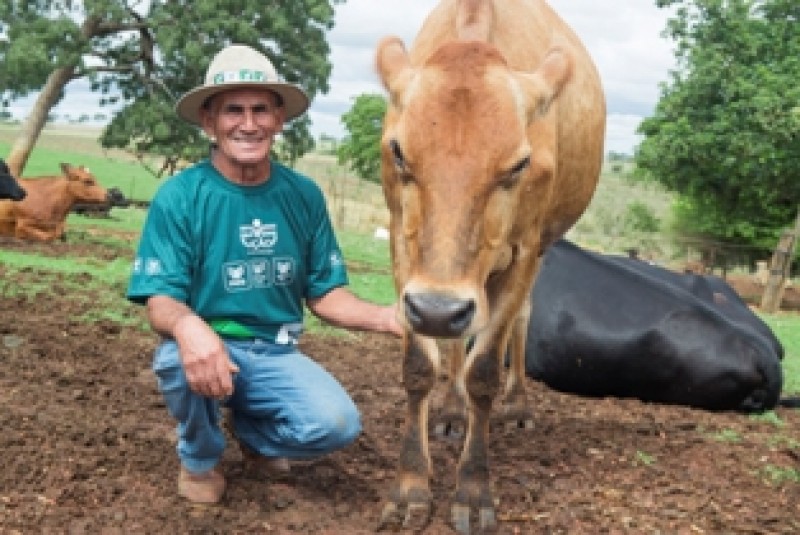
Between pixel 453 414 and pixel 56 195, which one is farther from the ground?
pixel 56 195

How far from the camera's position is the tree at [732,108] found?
835 inches

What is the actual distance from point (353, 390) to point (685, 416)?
1961 millimetres

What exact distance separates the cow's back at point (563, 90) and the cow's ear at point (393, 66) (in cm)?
39

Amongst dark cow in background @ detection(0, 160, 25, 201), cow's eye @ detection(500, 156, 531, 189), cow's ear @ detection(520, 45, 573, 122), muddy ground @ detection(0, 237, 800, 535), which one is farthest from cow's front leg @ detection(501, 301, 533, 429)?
dark cow in background @ detection(0, 160, 25, 201)

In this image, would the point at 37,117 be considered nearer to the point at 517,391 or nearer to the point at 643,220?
the point at 517,391

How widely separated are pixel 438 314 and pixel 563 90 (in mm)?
1859

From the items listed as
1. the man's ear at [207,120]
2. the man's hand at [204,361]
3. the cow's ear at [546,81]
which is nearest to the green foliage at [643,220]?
the cow's ear at [546,81]

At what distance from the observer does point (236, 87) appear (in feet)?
11.9

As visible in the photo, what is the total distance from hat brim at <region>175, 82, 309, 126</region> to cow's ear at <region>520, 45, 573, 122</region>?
88cm

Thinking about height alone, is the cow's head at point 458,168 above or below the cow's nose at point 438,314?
above

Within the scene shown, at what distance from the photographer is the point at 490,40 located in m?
3.98

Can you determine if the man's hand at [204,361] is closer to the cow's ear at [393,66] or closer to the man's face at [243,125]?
the man's face at [243,125]

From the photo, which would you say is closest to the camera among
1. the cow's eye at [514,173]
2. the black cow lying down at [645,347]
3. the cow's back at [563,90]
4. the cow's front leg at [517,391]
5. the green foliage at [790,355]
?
the cow's eye at [514,173]

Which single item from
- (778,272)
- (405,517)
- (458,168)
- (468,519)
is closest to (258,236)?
(458,168)
